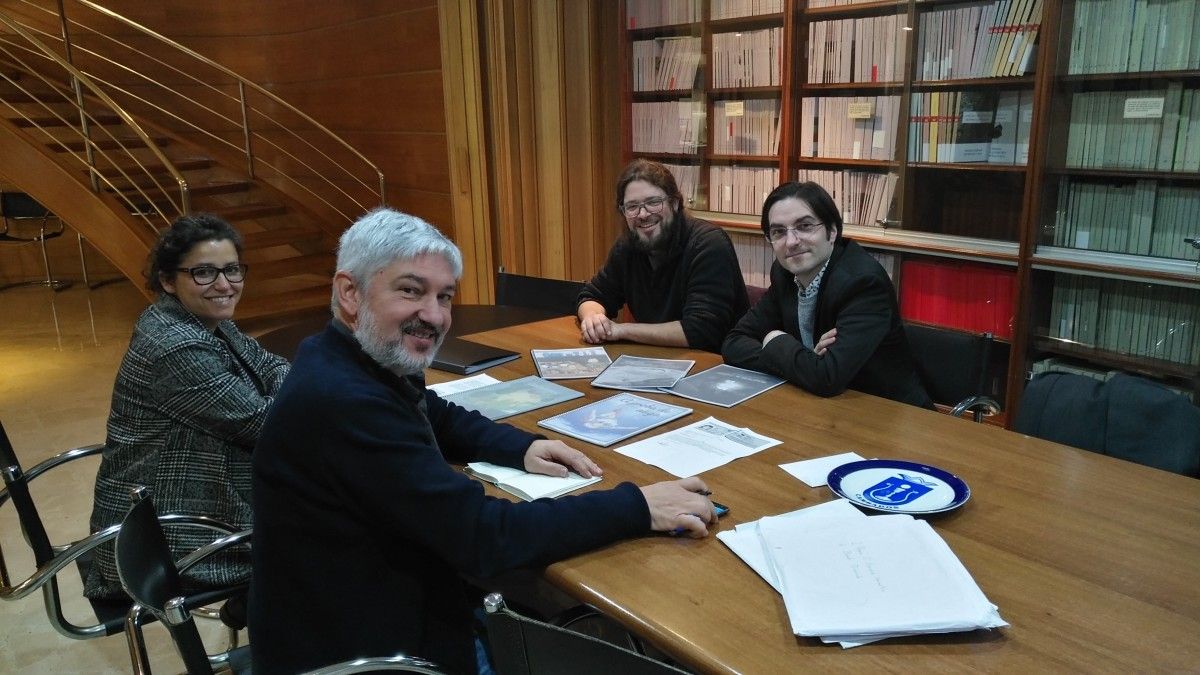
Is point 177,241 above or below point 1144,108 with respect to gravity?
below

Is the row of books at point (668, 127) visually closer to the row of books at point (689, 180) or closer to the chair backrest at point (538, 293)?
the row of books at point (689, 180)

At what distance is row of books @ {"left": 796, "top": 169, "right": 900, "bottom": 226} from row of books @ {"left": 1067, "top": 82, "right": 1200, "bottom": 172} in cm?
73

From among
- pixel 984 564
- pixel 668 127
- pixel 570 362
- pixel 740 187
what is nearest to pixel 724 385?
pixel 570 362

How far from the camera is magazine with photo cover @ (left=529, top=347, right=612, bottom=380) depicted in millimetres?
2190

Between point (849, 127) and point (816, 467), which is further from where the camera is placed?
point (849, 127)

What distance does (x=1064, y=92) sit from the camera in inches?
121

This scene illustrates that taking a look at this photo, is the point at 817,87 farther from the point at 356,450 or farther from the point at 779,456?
the point at 356,450

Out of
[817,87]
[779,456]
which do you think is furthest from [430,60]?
[779,456]

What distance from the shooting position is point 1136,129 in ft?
9.78

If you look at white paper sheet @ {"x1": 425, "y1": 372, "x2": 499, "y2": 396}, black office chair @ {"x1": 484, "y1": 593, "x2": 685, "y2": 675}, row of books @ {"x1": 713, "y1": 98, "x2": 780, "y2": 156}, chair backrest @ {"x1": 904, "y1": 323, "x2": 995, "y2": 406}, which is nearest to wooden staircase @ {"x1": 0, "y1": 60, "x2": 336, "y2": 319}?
row of books @ {"x1": 713, "y1": 98, "x2": 780, "y2": 156}

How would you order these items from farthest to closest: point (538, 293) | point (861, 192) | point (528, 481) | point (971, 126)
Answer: point (861, 192) < point (971, 126) < point (538, 293) < point (528, 481)

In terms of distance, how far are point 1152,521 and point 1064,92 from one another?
2.27 m

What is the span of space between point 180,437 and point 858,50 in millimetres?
3102

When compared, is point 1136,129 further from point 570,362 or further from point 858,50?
point 570,362
